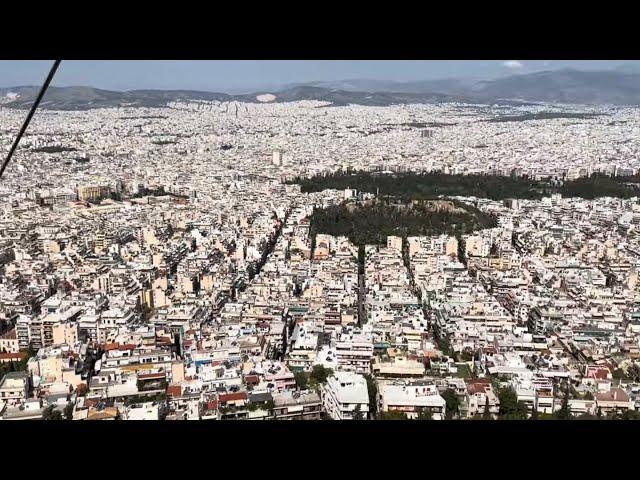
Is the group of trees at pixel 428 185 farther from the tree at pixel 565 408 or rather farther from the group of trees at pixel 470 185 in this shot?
the tree at pixel 565 408

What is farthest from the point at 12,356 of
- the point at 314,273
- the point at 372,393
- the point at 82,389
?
the point at 314,273

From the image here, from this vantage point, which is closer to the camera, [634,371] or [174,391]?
[174,391]

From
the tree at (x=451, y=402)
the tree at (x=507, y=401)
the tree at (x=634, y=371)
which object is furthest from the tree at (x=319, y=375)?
the tree at (x=634, y=371)

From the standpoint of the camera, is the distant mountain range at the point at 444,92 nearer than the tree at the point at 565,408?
No

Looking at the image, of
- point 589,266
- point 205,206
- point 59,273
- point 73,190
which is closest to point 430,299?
point 589,266

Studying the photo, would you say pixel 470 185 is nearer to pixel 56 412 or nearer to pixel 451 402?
pixel 451 402
